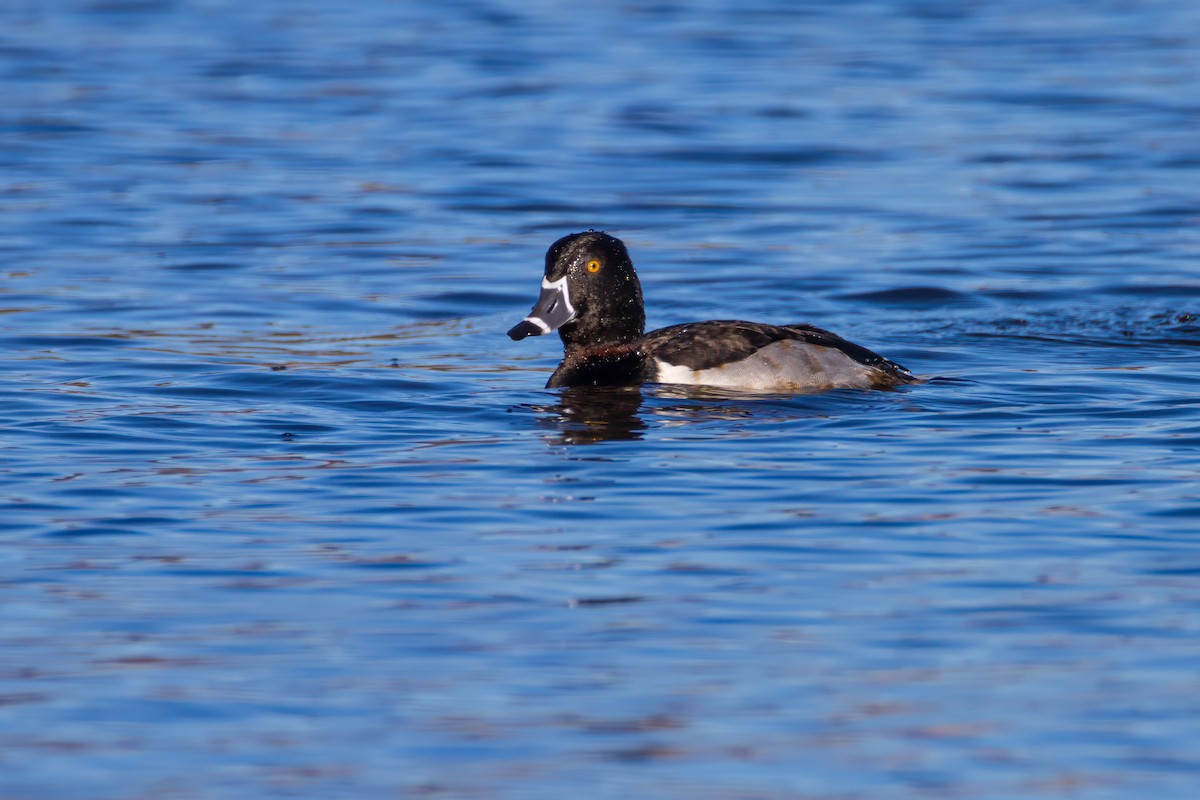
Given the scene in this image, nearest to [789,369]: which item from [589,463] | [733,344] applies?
[733,344]

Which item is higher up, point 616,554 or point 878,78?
point 878,78

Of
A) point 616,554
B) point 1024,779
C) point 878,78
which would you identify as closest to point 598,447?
point 616,554

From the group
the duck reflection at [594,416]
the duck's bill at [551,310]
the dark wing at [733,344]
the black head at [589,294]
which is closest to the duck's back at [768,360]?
the dark wing at [733,344]

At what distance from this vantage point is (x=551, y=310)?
11.5 metres

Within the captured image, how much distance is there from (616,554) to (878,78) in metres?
17.8

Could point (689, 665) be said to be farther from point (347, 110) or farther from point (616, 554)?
point (347, 110)

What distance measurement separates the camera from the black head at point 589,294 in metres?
11.4

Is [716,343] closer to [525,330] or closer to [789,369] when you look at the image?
[789,369]

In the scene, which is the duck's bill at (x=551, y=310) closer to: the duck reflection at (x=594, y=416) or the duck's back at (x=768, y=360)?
the duck reflection at (x=594, y=416)

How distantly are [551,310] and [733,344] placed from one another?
47.8 inches

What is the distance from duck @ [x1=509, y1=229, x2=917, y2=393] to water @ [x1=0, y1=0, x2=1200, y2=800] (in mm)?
178

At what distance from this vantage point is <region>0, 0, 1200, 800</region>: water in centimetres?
588

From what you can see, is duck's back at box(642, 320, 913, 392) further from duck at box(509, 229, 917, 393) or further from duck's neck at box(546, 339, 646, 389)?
duck's neck at box(546, 339, 646, 389)

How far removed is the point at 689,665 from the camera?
21.0 ft
